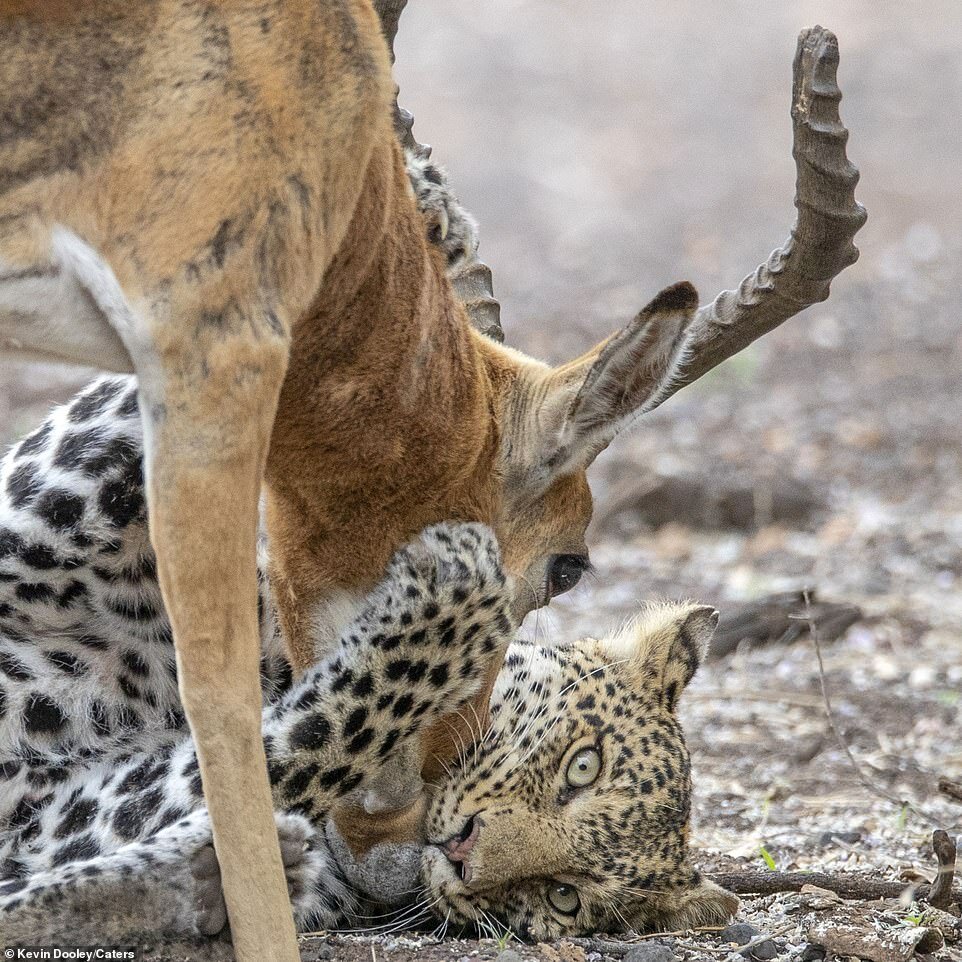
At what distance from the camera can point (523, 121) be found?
66.0 feet

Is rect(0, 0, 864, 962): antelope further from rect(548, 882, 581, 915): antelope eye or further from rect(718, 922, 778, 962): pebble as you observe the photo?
rect(718, 922, 778, 962): pebble

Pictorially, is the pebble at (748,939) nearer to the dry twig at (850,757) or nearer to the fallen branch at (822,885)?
the fallen branch at (822,885)

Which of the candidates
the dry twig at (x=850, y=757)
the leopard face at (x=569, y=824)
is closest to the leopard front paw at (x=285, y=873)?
the leopard face at (x=569, y=824)

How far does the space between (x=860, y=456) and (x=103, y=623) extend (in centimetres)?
815

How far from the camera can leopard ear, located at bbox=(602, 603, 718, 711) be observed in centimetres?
505

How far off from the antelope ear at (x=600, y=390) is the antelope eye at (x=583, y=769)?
2.95 feet

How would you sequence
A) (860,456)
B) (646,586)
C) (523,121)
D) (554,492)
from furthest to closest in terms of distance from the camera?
(523,121) < (860,456) < (646,586) < (554,492)

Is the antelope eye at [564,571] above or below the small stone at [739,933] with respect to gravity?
above

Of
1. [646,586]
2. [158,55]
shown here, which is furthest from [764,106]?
[158,55]

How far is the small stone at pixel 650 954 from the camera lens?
13.4 feet

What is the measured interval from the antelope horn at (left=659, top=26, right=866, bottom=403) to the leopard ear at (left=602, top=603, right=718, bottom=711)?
37.0 inches

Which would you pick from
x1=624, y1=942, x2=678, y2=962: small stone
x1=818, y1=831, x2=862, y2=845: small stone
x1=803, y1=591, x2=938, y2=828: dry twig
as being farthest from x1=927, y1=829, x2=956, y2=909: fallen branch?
x1=818, y1=831, x2=862, y2=845: small stone

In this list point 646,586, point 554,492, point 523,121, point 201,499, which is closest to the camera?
point 201,499

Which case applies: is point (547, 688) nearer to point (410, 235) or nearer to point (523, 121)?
point (410, 235)
